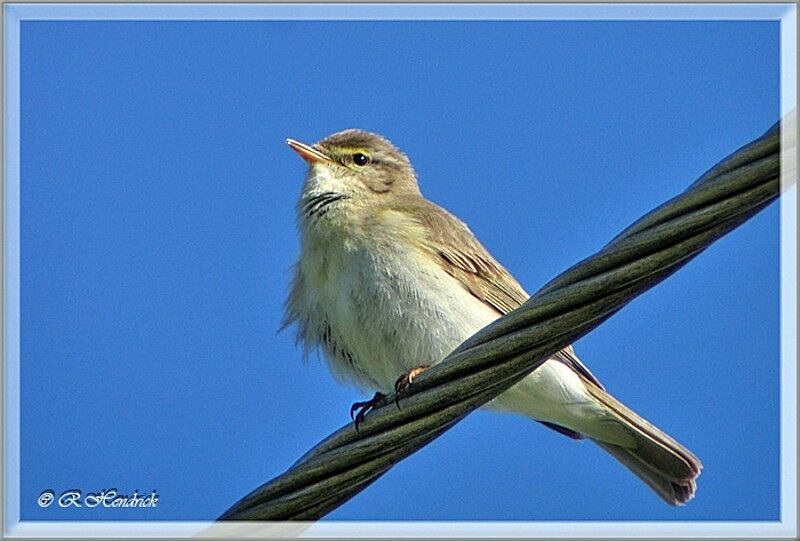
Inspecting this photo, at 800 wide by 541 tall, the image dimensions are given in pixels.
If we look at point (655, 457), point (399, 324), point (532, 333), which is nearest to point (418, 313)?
point (399, 324)

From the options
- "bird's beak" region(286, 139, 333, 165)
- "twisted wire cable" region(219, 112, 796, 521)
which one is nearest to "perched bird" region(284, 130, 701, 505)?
"bird's beak" region(286, 139, 333, 165)

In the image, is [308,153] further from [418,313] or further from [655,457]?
[655,457]

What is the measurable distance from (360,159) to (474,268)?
1.17m

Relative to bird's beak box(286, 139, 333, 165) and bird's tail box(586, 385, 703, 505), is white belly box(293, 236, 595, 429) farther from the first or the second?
bird's beak box(286, 139, 333, 165)

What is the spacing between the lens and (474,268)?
6.23 meters

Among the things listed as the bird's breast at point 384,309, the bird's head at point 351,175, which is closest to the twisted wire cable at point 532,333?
the bird's breast at point 384,309

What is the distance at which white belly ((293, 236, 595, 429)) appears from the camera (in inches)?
224

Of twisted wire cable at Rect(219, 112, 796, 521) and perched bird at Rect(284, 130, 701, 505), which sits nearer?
twisted wire cable at Rect(219, 112, 796, 521)

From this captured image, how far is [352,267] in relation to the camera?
580 centimetres

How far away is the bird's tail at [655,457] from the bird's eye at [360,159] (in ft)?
6.33

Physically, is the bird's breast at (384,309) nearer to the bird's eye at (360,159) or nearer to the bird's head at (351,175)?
the bird's head at (351,175)

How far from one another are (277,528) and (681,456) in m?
2.66
